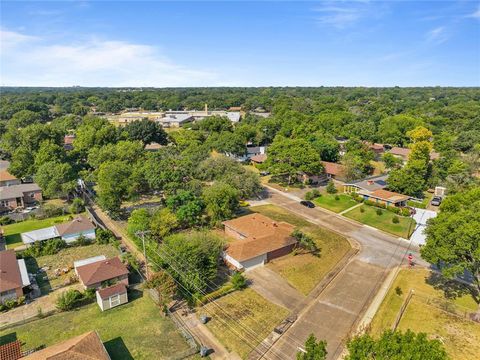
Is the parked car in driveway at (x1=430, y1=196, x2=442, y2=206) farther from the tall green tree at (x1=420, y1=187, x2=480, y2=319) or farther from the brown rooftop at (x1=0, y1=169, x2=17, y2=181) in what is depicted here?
the brown rooftop at (x1=0, y1=169, x2=17, y2=181)

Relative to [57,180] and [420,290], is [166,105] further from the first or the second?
[420,290]

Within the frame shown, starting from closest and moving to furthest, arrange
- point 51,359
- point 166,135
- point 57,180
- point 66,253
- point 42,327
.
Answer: point 51,359
point 42,327
point 66,253
point 57,180
point 166,135

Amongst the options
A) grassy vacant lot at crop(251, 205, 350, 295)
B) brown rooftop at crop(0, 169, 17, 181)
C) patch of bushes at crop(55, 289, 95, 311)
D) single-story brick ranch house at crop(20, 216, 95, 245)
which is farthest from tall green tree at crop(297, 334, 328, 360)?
brown rooftop at crop(0, 169, 17, 181)

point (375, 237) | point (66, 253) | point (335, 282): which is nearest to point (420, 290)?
point (335, 282)

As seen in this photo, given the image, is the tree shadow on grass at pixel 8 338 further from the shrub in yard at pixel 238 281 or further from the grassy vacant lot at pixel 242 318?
the shrub in yard at pixel 238 281

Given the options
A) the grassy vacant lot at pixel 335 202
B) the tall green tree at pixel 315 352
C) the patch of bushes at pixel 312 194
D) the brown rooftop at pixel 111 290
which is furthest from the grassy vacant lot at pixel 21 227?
the grassy vacant lot at pixel 335 202

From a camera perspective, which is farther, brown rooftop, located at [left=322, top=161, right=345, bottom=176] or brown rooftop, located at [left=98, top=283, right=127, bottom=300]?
brown rooftop, located at [left=322, top=161, right=345, bottom=176]

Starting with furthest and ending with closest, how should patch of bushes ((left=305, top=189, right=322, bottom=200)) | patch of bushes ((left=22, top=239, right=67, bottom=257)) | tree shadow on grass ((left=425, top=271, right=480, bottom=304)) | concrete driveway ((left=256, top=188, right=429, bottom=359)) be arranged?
patch of bushes ((left=305, top=189, right=322, bottom=200)) < patch of bushes ((left=22, top=239, right=67, bottom=257)) < tree shadow on grass ((left=425, top=271, right=480, bottom=304)) < concrete driveway ((left=256, top=188, right=429, bottom=359))
